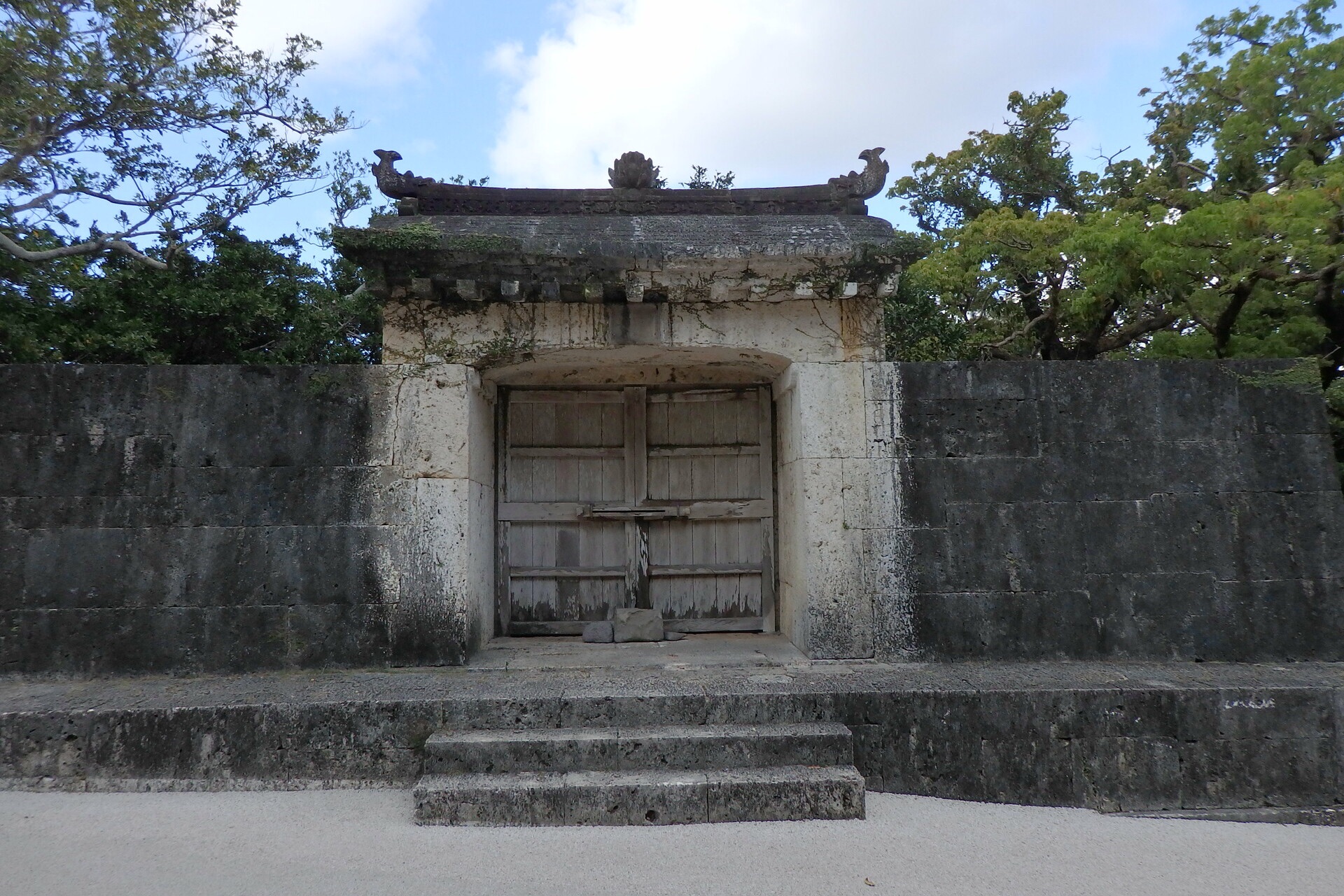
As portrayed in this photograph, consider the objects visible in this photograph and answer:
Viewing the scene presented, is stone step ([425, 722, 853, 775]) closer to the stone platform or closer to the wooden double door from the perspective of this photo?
the stone platform

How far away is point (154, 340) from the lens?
7.52 m

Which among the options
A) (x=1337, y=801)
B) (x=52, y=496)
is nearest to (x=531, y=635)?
(x=52, y=496)

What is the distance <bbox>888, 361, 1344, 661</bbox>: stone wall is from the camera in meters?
5.20

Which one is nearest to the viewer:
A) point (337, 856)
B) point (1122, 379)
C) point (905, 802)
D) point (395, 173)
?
point (337, 856)

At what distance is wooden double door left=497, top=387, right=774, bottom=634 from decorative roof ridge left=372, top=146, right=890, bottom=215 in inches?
58.8

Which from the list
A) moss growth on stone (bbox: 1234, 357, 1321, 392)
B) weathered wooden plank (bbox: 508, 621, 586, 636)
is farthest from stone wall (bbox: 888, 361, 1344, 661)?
weathered wooden plank (bbox: 508, 621, 586, 636)

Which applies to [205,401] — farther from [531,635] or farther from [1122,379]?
[1122,379]

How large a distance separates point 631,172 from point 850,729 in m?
4.36

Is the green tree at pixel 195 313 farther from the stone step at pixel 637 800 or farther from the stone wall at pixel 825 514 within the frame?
the stone step at pixel 637 800

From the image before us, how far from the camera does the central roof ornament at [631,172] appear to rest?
6.21 m

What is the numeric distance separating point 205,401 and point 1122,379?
613 cm

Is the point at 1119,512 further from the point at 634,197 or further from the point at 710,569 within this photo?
the point at 634,197

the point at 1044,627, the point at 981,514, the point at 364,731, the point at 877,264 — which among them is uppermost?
the point at 877,264

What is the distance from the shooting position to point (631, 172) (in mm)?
6211
